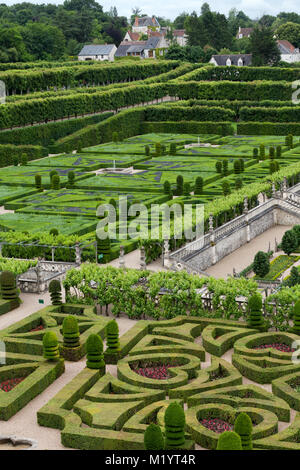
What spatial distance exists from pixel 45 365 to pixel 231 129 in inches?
2496

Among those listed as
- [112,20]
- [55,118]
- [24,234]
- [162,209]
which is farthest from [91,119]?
[112,20]

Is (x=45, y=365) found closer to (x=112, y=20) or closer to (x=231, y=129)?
(x=231, y=129)

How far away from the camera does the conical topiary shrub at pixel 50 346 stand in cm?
2456

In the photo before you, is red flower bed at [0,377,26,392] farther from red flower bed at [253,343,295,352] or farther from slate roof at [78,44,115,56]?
slate roof at [78,44,115,56]

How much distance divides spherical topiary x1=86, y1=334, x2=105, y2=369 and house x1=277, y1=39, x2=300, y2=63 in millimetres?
130409

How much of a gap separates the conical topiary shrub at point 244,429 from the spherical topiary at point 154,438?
181 cm

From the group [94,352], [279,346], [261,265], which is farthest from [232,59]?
[94,352]

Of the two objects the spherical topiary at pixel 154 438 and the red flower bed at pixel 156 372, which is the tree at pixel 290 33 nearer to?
the red flower bed at pixel 156 372

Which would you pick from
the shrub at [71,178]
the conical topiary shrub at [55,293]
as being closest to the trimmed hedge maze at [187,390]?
the conical topiary shrub at [55,293]

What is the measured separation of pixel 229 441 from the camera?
56.3 ft

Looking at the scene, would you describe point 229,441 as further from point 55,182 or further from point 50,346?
point 55,182

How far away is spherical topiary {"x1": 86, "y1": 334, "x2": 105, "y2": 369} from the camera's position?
2404 cm

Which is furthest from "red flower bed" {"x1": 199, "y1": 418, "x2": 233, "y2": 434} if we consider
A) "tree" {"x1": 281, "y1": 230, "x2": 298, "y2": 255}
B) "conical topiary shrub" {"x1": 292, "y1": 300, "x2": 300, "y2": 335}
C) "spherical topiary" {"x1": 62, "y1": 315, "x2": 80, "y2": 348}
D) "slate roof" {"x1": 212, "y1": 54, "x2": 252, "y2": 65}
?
"slate roof" {"x1": 212, "y1": 54, "x2": 252, "y2": 65}

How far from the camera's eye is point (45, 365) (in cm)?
2450
